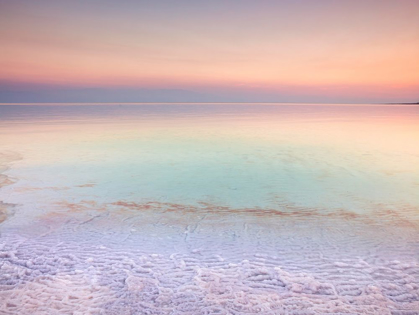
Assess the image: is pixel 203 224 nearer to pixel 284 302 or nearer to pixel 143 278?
pixel 143 278

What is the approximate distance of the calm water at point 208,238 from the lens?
3.38 meters

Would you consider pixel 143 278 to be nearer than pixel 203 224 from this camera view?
Yes

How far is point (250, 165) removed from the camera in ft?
33.5

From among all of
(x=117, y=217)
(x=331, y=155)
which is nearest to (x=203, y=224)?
(x=117, y=217)

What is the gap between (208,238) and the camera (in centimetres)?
492

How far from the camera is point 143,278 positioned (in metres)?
3.74

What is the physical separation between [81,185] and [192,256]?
453cm

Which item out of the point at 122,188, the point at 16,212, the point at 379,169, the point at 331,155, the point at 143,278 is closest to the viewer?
the point at 143,278

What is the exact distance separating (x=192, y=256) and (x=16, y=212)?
3666 millimetres

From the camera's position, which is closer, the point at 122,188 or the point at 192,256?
the point at 192,256

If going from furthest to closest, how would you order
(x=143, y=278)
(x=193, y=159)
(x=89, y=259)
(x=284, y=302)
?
(x=193, y=159), (x=89, y=259), (x=143, y=278), (x=284, y=302)

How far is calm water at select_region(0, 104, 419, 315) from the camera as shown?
338cm

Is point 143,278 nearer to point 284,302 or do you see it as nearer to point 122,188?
point 284,302

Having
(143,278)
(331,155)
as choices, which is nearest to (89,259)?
(143,278)
